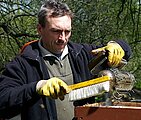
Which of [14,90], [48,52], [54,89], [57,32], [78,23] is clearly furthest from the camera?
[78,23]

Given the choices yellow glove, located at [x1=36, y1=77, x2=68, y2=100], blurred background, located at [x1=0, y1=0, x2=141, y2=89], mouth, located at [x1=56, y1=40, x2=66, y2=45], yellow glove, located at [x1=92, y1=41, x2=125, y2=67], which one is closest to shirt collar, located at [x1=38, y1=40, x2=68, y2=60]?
mouth, located at [x1=56, y1=40, x2=66, y2=45]

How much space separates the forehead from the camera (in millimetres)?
2596

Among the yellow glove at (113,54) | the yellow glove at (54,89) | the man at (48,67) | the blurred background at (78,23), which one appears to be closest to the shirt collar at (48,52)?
the man at (48,67)

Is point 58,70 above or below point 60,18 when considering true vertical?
below

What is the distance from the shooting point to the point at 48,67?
269 centimetres

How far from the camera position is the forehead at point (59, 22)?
8.52ft

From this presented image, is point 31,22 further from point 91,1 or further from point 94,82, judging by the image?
point 94,82

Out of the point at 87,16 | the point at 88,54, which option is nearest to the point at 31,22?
the point at 87,16

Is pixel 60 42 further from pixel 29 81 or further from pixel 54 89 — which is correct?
pixel 54 89

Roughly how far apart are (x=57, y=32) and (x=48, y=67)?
0.25m

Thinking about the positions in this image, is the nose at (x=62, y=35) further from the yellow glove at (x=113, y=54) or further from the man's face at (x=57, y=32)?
the yellow glove at (x=113, y=54)

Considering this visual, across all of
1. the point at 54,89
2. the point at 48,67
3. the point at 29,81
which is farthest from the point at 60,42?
the point at 54,89

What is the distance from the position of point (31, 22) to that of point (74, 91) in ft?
22.4

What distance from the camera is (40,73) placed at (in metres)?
2.61
